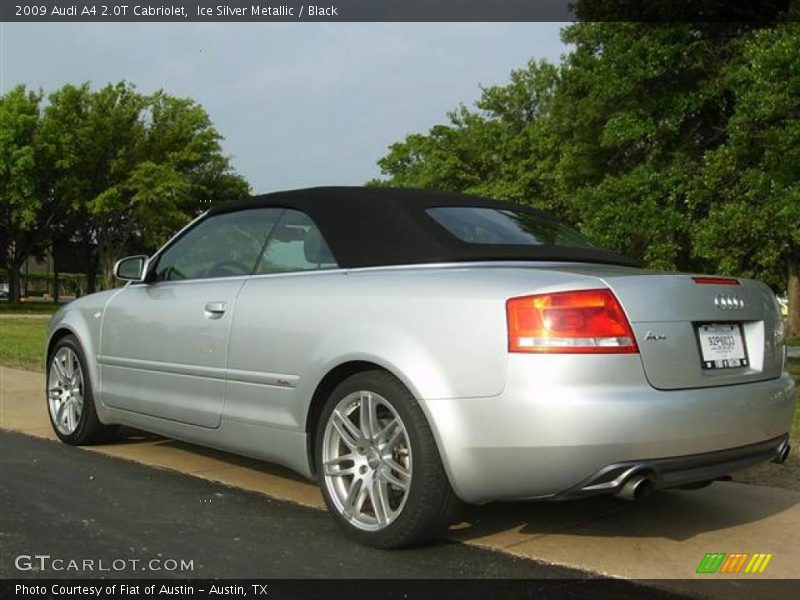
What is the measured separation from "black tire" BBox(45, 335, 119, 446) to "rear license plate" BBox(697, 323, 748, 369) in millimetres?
3768

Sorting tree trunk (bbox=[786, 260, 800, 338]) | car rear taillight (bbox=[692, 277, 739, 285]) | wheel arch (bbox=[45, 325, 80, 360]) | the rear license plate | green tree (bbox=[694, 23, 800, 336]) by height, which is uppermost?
green tree (bbox=[694, 23, 800, 336])

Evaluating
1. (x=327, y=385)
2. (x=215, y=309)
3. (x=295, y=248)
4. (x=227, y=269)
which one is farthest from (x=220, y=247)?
(x=327, y=385)

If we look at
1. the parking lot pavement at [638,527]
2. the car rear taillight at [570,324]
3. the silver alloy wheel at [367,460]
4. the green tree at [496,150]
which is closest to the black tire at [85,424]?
the parking lot pavement at [638,527]

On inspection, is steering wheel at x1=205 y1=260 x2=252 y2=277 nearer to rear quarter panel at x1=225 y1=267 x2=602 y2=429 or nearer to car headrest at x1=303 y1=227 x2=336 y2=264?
rear quarter panel at x1=225 y1=267 x2=602 y2=429

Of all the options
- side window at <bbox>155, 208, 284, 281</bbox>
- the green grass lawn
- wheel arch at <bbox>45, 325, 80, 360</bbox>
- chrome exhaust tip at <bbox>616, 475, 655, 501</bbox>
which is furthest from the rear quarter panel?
the green grass lawn

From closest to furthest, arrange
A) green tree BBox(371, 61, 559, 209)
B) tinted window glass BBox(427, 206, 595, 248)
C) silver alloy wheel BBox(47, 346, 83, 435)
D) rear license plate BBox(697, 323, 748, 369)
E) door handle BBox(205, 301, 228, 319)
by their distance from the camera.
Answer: rear license plate BBox(697, 323, 748, 369)
tinted window glass BBox(427, 206, 595, 248)
door handle BBox(205, 301, 228, 319)
silver alloy wheel BBox(47, 346, 83, 435)
green tree BBox(371, 61, 559, 209)

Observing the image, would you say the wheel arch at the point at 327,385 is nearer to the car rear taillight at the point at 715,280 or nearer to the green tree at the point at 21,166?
the car rear taillight at the point at 715,280

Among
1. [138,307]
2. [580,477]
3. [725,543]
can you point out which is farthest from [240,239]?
[725,543]

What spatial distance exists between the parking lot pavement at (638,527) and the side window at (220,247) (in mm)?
1171

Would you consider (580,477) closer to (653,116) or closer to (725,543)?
(725,543)

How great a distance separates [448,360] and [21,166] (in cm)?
3459

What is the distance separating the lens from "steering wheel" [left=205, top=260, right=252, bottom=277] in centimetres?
464

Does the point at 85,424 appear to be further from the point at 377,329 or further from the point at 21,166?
the point at 21,166

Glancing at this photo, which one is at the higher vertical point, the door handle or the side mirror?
the side mirror
